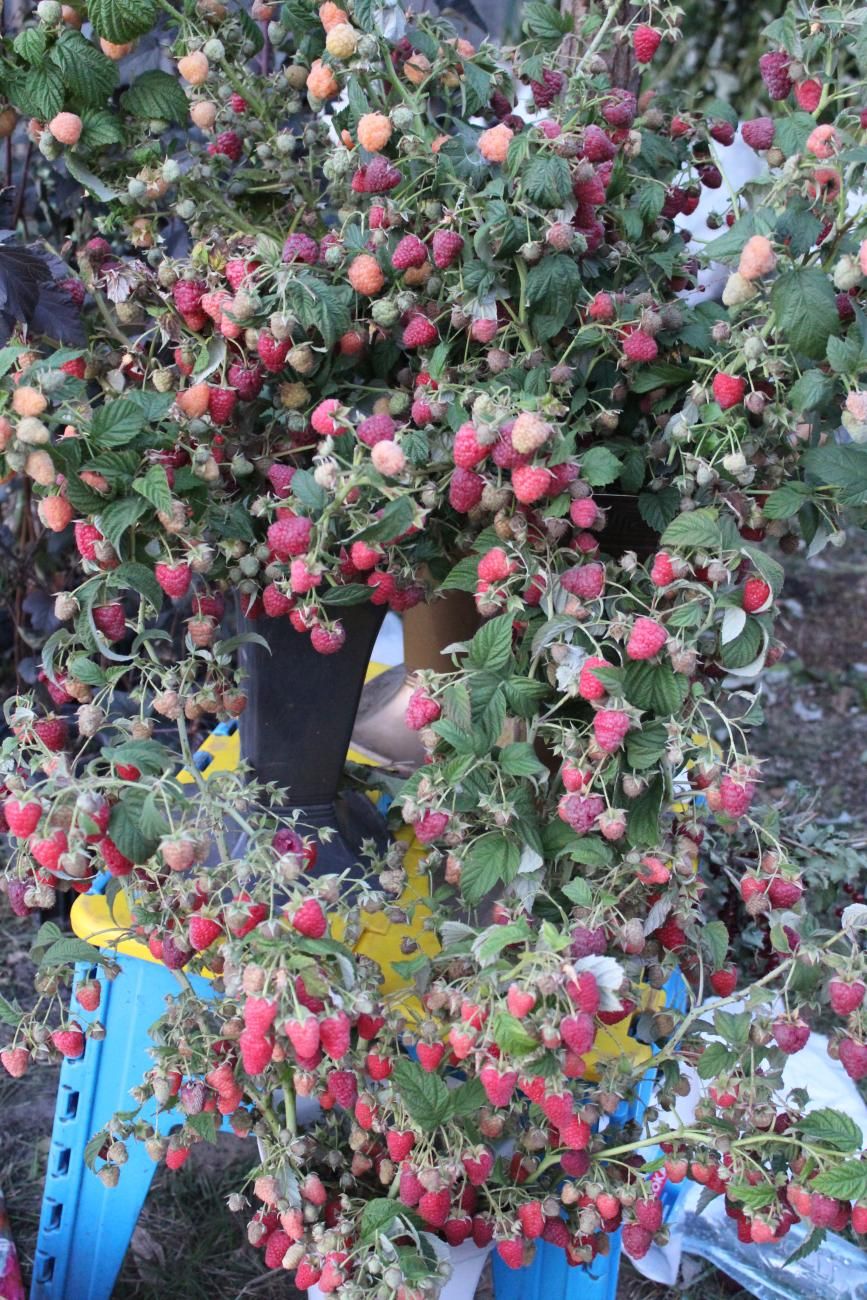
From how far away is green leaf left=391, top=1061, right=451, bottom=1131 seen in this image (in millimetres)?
827

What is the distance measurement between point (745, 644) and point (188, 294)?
50cm

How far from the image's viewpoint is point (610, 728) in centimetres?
77

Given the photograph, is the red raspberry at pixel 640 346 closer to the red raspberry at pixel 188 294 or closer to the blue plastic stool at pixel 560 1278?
the red raspberry at pixel 188 294

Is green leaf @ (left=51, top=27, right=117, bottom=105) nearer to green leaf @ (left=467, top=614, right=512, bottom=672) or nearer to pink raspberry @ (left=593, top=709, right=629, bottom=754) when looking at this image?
green leaf @ (left=467, top=614, right=512, bottom=672)

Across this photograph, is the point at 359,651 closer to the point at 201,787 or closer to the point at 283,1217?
the point at 201,787

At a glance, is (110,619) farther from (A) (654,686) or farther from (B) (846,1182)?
(B) (846,1182)

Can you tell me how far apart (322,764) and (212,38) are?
654 millimetres

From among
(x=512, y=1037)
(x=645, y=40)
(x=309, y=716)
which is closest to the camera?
(x=512, y=1037)

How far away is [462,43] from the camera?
103cm

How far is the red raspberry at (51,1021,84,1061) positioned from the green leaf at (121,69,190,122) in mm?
747

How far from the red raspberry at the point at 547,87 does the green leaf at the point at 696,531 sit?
0.45 m

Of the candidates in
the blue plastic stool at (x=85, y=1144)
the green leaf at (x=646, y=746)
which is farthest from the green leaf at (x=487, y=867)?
the blue plastic stool at (x=85, y=1144)

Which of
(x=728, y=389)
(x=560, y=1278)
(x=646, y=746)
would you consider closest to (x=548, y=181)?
(x=728, y=389)

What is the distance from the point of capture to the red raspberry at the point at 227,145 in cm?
102
